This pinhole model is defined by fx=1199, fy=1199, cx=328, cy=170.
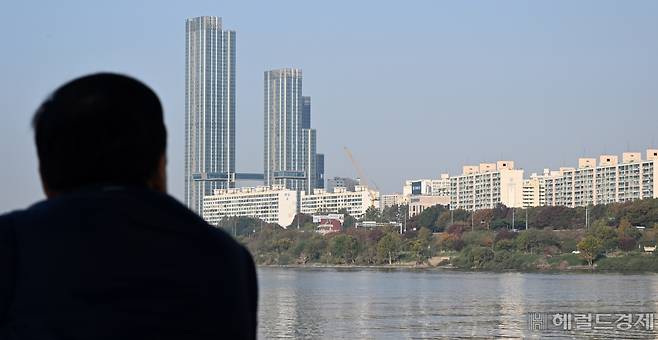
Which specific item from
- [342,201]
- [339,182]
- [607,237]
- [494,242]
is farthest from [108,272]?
[339,182]

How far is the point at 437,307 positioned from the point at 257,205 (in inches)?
4454

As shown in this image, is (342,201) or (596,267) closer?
(596,267)

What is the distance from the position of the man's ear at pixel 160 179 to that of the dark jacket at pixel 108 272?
0.05 m

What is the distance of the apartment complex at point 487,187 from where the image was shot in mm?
125250

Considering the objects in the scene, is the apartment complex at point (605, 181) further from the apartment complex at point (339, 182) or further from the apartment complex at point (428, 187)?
the apartment complex at point (339, 182)

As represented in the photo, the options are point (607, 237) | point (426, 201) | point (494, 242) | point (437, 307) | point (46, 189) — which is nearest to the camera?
point (46, 189)

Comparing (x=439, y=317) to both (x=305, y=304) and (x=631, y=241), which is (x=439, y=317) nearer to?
(x=305, y=304)

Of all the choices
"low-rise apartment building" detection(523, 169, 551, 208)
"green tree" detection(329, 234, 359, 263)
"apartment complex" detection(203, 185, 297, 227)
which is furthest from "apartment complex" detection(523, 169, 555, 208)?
"green tree" detection(329, 234, 359, 263)

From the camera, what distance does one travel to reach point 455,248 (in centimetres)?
8456

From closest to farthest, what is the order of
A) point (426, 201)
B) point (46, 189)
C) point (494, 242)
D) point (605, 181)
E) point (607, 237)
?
1. point (46, 189)
2. point (607, 237)
3. point (494, 242)
4. point (605, 181)
5. point (426, 201)

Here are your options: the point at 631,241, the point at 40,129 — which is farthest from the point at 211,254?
the point at 631,241

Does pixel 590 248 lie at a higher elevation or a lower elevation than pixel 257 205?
lower

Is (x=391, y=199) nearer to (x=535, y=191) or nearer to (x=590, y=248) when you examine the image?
(x=535, y=191)

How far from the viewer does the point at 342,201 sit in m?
141
